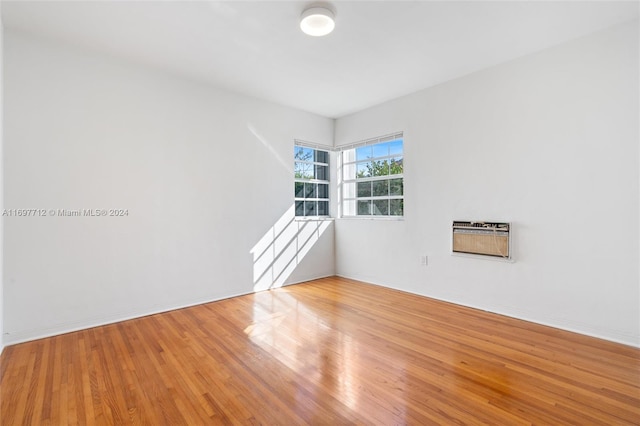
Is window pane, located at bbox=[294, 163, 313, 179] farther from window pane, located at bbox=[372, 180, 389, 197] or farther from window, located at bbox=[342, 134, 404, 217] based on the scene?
window pane, located at bbox=[372, 180, 389, 197]

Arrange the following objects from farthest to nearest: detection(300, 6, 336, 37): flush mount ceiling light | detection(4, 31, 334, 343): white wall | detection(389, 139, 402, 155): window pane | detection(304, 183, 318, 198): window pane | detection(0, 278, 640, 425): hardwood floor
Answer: detection(304, 183, 318, 198): window pane < detection(389, 139, 402, 155): window pane < detection(4, 31, 334, 343): white wall < detection(300, 6, 336, 37): flush mount ceiling light < detection(0, 278, 640, 425): hardwood floor

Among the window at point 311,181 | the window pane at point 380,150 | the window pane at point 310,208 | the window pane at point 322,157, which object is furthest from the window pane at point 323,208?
the window pane at point 380,150

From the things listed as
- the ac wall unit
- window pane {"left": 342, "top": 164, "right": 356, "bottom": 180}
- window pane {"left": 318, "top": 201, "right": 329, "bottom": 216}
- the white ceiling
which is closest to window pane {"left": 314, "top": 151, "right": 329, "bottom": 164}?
window pane {"left": 342, "top": 164, "right": 356, "bottom": 180}

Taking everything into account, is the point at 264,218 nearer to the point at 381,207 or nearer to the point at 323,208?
the point at 323,208

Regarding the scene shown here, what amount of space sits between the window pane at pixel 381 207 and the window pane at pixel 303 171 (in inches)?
46.4

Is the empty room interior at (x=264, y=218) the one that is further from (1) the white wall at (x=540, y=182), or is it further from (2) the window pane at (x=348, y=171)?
(2) the window pane at (x=348, y=171)

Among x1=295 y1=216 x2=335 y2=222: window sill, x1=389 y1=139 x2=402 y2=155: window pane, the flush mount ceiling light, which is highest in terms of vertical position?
the flush mount ceiling light

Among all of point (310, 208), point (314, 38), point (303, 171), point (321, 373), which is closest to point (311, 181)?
point (303, 171)

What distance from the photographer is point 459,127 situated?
144 inches

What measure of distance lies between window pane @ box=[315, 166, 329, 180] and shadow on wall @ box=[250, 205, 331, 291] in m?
0.82

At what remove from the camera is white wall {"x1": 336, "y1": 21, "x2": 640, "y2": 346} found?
8.54 ft

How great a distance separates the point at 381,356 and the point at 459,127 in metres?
2.77

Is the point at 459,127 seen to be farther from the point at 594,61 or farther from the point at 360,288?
the point at 360,288

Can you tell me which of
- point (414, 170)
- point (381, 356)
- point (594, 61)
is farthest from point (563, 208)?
point (381, 356)
